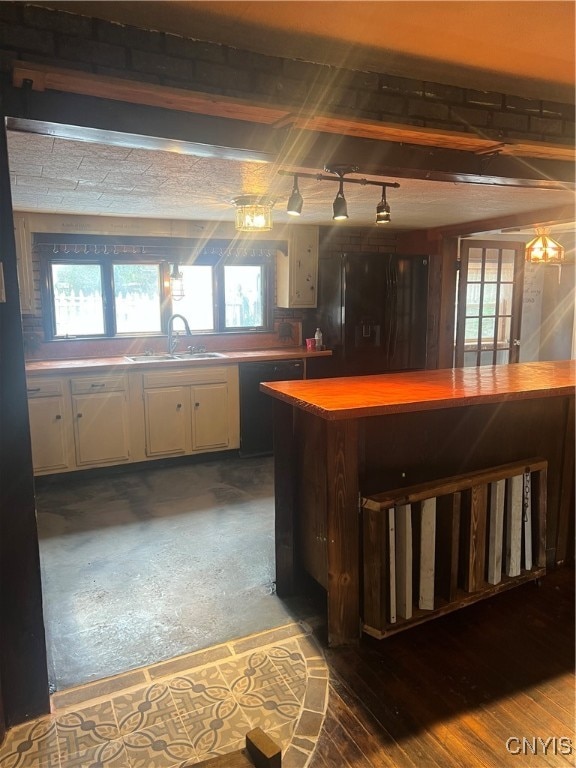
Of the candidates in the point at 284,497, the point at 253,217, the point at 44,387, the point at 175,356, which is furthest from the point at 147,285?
the point at 284,497

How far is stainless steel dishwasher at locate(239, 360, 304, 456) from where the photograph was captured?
15.2 feet

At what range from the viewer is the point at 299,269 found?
16.8 feet

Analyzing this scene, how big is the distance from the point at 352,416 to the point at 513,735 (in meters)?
1.18

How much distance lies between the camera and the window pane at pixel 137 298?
4.72 metres

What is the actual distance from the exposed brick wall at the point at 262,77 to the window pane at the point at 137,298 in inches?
127

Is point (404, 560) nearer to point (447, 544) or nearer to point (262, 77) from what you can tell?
point (447, 544)

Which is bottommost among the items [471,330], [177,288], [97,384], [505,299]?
[97,384]

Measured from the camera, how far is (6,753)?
170 centimetres

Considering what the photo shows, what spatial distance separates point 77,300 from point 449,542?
3.67m

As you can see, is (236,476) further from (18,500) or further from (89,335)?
(18,500)

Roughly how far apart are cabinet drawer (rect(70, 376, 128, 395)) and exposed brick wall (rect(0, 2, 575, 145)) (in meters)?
2.81

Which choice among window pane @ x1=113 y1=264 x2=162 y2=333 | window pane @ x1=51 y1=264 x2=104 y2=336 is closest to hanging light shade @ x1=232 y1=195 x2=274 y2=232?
window pane @ x1=113 y1=264 x2=162 y2=333

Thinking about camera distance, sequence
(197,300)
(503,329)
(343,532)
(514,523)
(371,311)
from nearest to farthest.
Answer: (343,532)
(514,523)
(197,300)
(371,311)
(503,329)

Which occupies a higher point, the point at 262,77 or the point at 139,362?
the point at 262,77
